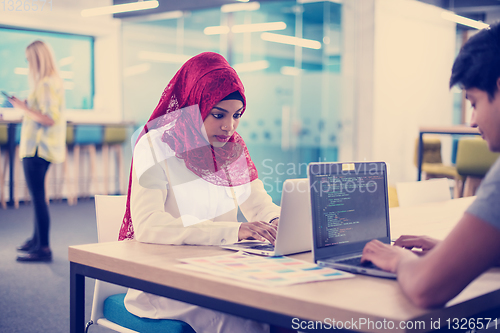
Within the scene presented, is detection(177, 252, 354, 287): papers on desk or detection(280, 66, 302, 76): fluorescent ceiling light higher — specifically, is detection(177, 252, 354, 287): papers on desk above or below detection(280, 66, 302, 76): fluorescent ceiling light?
below

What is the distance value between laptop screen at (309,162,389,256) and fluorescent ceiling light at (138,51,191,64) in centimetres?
629

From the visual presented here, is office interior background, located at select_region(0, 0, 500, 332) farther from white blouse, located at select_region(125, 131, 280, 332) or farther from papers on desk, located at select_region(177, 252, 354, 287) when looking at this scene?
papers on desk, located at select_region(177, 252, 354, 287)

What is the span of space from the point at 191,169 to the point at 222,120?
19 cm

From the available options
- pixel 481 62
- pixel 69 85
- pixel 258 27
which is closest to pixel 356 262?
pixel 481 62

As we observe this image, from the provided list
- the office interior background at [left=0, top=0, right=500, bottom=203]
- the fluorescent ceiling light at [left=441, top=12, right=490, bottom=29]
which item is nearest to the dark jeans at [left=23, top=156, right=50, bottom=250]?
the office interior background at [left=0, top=0, right=500, bottom=203]

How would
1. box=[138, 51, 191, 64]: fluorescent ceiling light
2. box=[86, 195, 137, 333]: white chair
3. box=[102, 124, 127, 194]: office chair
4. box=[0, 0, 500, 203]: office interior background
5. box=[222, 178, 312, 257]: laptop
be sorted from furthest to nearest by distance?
box=[138, 51, 191, 64]: fluorescent ceiling light, box=[102, 124, 127, 194]: office chair, box=[0, 0, 500, 203]: office interior background, box=[86, 195, 137, 333]: white chair, box=[222, 178, 312, 257]: laptop

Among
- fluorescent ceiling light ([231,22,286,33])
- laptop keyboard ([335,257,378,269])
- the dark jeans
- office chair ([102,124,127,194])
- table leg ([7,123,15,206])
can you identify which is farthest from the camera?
office chair ([102,124,127,194])

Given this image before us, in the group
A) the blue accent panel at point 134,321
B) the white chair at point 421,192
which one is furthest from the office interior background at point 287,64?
the blue accent panel at point 134,321

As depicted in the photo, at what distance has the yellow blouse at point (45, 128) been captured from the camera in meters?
3.42

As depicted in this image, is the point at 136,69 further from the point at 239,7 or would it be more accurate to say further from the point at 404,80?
the point at 404,80

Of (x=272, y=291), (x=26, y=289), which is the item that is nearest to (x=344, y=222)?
(x=272, y=291)

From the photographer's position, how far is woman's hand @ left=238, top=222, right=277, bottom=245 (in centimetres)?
125

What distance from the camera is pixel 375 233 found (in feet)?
3.90

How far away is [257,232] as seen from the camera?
1.27m
